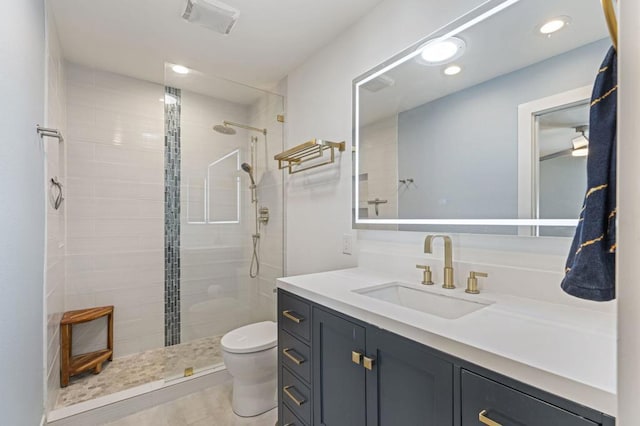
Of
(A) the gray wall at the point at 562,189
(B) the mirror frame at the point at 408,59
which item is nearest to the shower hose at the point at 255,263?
(B) the mirror frame at the point at 408,59

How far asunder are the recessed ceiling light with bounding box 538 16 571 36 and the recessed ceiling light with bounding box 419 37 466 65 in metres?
0.30

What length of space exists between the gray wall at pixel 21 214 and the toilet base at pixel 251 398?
970 mm

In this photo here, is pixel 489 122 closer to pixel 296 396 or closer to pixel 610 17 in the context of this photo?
pixel 610 17

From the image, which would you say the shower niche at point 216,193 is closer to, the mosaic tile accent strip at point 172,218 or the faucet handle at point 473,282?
the mosaic tile accent strip at point 172,218

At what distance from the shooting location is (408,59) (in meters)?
1.54

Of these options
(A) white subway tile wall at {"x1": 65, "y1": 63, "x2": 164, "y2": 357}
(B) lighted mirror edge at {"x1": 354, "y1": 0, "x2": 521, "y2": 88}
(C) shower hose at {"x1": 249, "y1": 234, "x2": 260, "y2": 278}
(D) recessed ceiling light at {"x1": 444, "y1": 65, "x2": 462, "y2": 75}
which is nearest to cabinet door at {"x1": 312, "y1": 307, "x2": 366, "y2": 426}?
(D) recessed ceiling light at {"x1": 444, "y1": 65, "x2": 462, "y2": 75}

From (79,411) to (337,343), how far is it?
1785mm

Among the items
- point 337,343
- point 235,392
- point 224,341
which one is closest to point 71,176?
point 224,341

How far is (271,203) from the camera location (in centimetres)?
263

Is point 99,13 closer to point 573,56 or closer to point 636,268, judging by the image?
point 573,56

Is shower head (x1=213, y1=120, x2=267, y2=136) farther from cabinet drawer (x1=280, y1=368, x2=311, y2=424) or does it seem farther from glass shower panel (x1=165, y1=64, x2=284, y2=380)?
cabinet drawer (x1=280, y1=368, x2=311, y2=424)

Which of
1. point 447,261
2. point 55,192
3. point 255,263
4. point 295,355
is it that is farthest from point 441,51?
point 55,192

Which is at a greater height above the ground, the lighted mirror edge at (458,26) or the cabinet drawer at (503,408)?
the lighted mirror edge at (458,26)

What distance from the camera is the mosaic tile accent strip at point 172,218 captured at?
2.41 m
